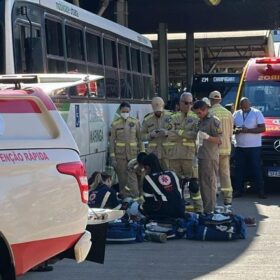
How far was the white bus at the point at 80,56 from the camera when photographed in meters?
9.65

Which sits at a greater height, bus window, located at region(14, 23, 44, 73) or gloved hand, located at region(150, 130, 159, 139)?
bus window, located at region(14, 23, 44, 73)

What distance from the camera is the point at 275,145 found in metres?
13.8

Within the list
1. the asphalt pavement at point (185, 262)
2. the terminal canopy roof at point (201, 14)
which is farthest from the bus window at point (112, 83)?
the terminal canopy roof at point (201, 14)

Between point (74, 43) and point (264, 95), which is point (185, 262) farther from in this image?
point (264, 95)

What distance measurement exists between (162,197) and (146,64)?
8.96 metres

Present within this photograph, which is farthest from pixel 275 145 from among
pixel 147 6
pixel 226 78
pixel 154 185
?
pixel 147 6

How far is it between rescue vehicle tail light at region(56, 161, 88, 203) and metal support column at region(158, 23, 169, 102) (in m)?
29.5

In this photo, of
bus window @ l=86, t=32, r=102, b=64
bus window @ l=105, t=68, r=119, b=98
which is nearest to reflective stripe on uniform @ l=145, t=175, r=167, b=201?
bus window @ l=86, t=32, r=102, b=64

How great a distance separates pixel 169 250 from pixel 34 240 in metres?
3.99

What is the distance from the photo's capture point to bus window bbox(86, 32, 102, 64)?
12.9 meters

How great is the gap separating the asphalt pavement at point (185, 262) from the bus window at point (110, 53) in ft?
18.1

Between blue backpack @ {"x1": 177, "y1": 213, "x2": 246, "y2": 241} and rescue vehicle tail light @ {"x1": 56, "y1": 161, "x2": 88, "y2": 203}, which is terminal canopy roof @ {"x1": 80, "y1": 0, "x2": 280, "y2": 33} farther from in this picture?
rescue vehicle tail light @ {"x1": 56, "y1": 161, "x2": 88, "y2": 203}

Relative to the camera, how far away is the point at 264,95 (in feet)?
48.3

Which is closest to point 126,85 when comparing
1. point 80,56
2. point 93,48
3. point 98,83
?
point 98,83
